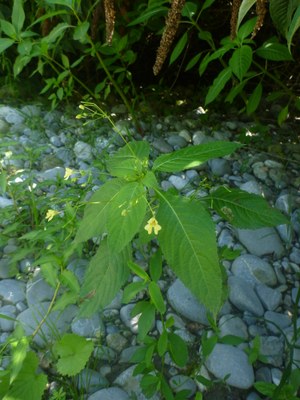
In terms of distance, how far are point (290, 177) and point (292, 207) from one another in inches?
9.6

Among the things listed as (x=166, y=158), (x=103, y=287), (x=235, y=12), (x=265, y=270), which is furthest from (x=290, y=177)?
(x=103, y=287)

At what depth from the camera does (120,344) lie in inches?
54.6

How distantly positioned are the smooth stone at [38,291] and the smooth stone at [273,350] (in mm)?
636

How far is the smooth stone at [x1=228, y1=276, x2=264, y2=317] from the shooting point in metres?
1.47

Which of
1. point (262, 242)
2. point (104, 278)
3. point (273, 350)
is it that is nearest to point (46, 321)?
point (104, 278)

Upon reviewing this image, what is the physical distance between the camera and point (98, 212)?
1.15 meters

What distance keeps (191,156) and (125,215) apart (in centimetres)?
22

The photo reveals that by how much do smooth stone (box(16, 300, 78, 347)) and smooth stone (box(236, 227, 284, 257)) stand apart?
620 mm

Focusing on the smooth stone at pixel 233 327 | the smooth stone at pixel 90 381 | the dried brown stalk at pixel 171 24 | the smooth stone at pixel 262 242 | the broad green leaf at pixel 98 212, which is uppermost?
the dried brown stalk at pixel 171 24

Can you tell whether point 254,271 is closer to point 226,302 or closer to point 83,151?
point 226,302

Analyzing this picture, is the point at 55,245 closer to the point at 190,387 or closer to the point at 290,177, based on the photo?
the point at 190,387

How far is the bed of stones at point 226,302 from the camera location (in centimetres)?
129

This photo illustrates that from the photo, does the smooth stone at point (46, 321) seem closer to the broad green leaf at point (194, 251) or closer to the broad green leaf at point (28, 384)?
the broad green leaf at point (28, 384)

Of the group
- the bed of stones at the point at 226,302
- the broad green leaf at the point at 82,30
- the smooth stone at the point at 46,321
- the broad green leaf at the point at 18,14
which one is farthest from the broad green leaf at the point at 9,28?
the smooth stone at the point at 46,321
